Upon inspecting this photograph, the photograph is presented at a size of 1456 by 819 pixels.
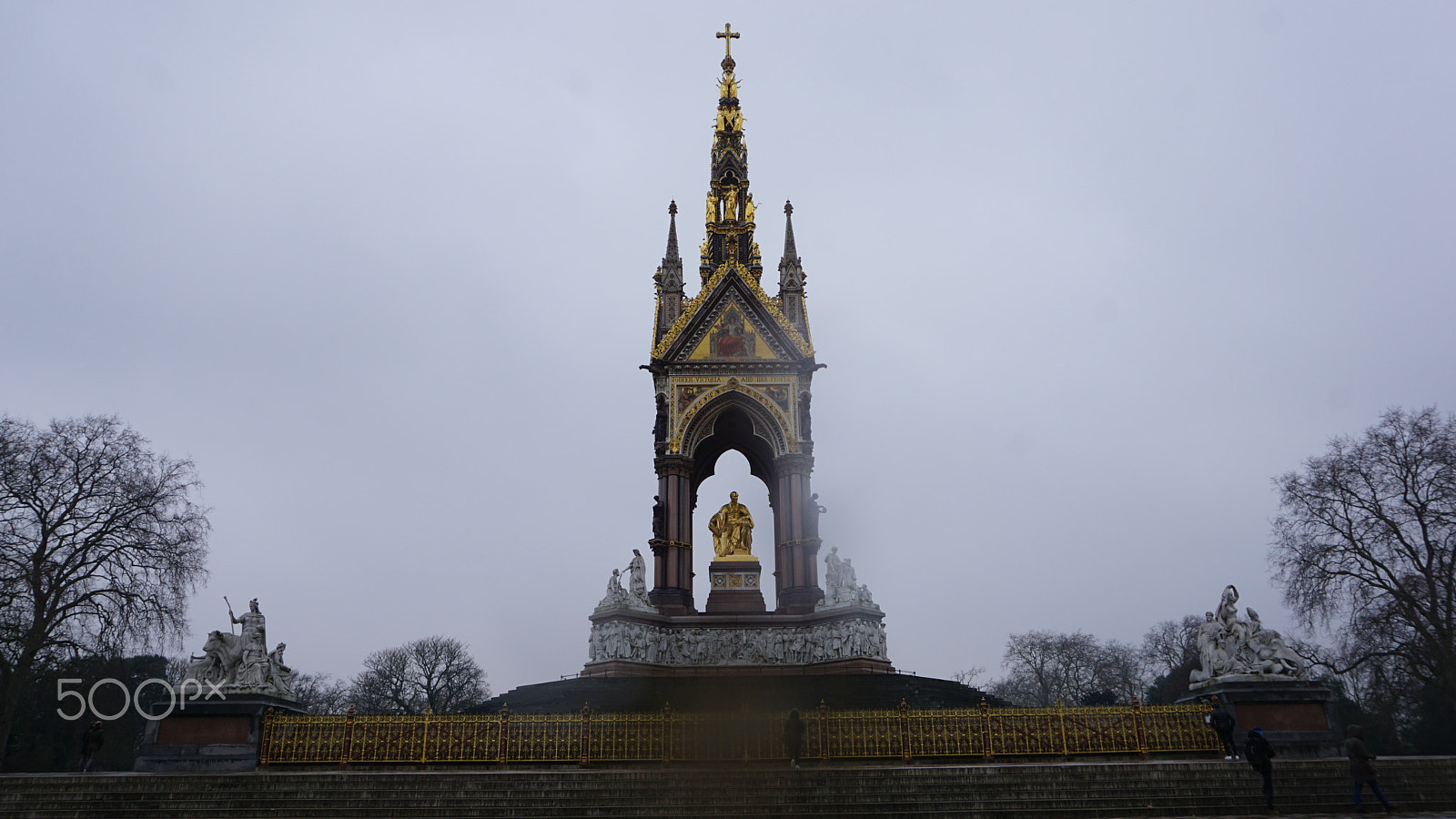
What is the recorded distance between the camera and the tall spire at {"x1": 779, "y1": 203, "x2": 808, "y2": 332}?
1104 inches

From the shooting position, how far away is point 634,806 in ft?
40.6

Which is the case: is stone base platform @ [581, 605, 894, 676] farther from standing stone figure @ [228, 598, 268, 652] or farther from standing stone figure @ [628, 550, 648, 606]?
standing stone figure @ [228, 598, 268, 652]

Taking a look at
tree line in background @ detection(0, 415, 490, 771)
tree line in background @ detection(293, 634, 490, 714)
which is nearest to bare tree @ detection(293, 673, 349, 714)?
tree line in background @ detection(293, 634, 490, 714)

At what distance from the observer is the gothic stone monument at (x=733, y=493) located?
22812 millimetres

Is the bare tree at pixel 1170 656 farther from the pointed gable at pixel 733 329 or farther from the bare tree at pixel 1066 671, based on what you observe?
the pointed gable at pixel 733 329

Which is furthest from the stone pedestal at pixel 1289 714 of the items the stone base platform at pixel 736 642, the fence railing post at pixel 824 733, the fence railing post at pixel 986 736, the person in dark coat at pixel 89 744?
the person in dark coat at pixel 89 744

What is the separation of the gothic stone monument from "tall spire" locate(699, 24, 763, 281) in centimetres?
5

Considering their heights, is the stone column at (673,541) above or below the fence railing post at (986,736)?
above

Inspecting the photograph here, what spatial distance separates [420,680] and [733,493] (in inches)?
1329

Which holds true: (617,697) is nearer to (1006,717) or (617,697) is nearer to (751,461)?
(1006,717)

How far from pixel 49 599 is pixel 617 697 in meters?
14.9

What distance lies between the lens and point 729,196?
99.8 feet

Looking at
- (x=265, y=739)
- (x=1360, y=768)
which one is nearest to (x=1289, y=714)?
(x=1360, y=768)

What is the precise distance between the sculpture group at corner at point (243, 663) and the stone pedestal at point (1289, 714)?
15873mm
